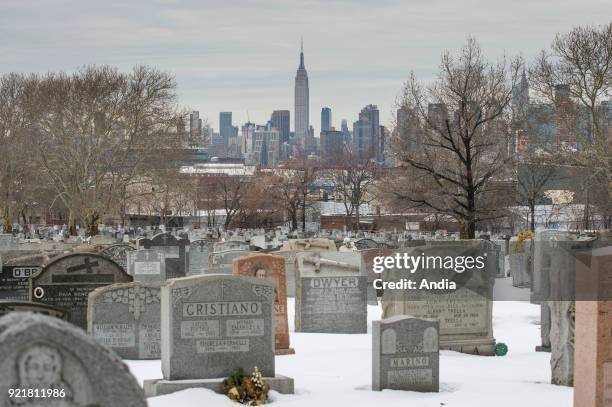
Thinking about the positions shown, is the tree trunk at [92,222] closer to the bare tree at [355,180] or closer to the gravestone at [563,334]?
the bare tree at [355,180]

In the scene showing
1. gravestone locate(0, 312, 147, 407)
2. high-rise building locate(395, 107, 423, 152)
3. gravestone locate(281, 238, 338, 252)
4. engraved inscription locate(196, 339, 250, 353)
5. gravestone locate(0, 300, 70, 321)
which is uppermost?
high-rise building locate(395, 107, 423, 152)

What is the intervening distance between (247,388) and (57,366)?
6.63 m

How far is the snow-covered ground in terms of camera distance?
11.5 meters

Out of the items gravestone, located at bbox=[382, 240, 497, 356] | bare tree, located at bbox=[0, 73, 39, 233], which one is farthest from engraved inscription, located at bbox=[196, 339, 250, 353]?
bare tree, located at bbox=[0, 73, 39, 233]

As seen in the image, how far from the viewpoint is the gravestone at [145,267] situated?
23.7 metres

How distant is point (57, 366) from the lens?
16.4 ft

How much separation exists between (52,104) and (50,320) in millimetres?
54064

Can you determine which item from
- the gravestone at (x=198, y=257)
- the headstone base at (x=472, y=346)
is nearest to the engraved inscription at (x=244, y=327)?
the headstone base at (x=472, y=346)

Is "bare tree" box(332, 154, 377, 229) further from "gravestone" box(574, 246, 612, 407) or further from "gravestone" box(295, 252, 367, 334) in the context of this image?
"gravestone" box(574, 246, 612, 407)

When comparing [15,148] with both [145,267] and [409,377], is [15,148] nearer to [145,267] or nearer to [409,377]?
[145,267]

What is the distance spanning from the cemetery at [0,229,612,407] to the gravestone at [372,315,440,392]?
0.04 ft

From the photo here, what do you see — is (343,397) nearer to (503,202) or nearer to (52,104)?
(503,202)

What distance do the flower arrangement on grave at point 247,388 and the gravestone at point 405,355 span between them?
144 cm

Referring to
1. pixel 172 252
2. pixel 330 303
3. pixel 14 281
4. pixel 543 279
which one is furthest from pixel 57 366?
pixel 172 252
